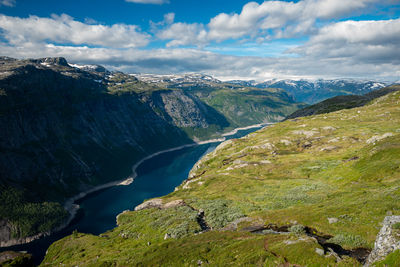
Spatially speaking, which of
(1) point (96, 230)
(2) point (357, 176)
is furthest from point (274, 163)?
(1) point (96, 230)

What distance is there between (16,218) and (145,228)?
17836 cm

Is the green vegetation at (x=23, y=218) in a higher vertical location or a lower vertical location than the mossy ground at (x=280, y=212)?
lower

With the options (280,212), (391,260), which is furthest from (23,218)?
(391,260)

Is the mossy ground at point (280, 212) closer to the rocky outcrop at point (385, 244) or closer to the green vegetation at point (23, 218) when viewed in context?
the rocky outcrop at point (385, 244)

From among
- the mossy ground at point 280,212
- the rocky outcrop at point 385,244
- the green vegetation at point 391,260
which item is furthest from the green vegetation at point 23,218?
the green vegetation at point 391,260

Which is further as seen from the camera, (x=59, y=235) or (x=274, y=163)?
(x=59, y=235)

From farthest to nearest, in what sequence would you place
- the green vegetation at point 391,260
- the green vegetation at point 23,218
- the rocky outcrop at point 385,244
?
the green vegetation at point 23,218 < the rocky outcrop at point 385,244 < the green vegetation at point 391,260

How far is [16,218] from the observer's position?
186125 mm

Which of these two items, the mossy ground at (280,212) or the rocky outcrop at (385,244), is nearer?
the rocky outcrop at (385,244)

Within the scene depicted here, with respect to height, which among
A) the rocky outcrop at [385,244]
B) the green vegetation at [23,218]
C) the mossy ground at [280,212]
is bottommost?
the green vegetation at [23,218]

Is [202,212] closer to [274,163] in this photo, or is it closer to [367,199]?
[367,199]

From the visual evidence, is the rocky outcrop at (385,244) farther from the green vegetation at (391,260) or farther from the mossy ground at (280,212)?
the mossy ground at (280,212)

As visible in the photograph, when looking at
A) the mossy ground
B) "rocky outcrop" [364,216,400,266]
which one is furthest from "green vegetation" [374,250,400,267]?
the mossy ground

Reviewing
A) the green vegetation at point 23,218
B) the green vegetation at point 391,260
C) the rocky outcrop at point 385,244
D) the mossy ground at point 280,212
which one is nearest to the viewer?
the green vegetation at point 391,260
